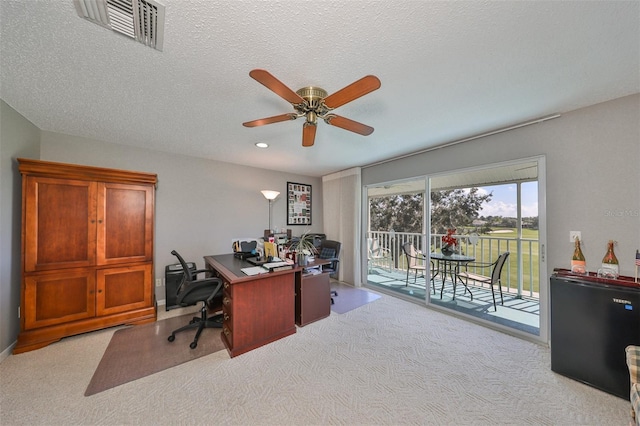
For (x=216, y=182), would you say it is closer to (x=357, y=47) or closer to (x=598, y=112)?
(x=357, y=47)

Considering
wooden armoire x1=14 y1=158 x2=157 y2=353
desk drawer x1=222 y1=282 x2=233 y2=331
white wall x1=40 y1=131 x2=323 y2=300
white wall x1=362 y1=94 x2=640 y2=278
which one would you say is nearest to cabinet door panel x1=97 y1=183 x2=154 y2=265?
wooden armoire x1=14 y1=158 x2=157 y2=353

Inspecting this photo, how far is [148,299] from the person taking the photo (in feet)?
9.18

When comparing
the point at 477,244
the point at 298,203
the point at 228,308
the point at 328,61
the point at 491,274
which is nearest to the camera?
the point at 328,61

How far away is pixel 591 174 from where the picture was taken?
81.9 inches

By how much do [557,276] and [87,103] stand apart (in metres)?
4.51

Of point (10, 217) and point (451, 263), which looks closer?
point (10, 217)

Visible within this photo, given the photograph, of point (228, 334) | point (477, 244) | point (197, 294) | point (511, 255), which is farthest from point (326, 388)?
point (511, 255)

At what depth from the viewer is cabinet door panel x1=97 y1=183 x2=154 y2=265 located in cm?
256

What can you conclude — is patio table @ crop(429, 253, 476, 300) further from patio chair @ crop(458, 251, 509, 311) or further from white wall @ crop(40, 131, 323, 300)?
white wall @ crop(40, 131, 323, 300)

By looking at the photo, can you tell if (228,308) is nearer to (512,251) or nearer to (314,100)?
(314,100)

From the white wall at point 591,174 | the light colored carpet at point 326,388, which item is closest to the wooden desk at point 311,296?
the light colored carpet at point 326,388

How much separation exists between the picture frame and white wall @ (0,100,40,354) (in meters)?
3.53

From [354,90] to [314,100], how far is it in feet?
1.38

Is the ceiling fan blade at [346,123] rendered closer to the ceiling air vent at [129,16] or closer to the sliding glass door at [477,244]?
the ceiling air vent at [129,16]
